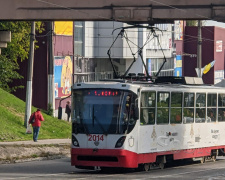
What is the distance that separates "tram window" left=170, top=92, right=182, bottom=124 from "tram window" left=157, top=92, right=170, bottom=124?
0.31 metres

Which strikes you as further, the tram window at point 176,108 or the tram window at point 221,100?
the tram window at point 221,100

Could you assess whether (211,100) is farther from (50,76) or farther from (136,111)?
(50,76)

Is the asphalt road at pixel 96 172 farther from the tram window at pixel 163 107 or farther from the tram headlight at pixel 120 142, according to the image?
the tram window at pixel 163 107

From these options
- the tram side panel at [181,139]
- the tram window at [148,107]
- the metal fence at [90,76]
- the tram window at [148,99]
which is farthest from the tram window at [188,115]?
the metal fence at [90,76]

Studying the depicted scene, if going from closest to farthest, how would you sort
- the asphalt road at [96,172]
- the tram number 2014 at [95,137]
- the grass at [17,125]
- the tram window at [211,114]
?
the asphalt road at [96,172] → the tram number 2014 at [95,137] → the tram window at [211,114] → the grass at [17,125]

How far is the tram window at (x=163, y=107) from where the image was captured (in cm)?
2558

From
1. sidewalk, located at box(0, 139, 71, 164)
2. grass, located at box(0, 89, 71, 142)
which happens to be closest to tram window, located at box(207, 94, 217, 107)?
sidewalk, located at box(0, 139, 71, 164)

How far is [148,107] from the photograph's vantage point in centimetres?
2491

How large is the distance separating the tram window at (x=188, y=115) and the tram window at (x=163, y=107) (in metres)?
1.35

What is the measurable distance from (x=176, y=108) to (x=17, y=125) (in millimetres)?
16642

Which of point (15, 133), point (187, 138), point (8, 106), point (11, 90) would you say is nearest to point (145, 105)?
point (187, 138)

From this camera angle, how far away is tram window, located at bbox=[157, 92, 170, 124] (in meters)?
25.6

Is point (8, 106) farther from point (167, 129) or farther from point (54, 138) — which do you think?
point (167, 129)

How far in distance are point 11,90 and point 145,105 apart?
99.1 ft
